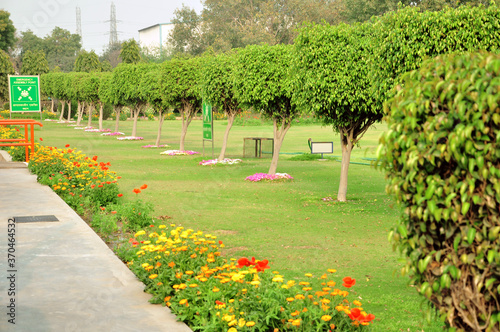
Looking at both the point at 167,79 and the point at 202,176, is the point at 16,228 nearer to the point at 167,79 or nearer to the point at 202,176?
the point at 202,176

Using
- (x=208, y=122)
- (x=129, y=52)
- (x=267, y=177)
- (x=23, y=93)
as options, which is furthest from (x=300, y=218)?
(x=129, y=52)

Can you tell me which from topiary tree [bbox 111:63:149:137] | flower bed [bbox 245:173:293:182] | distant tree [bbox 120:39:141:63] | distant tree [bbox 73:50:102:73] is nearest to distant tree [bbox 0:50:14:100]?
distant tree [bbox 73:50:102:73]

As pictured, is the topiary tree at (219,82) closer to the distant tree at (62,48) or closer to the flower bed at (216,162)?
the flower bed at (216,162)

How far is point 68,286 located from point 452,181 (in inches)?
162

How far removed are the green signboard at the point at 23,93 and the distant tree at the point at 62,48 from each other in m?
91.0

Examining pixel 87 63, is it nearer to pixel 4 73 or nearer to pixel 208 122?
pixel 4 73

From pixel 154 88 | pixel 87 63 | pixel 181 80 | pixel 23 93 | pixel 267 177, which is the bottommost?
pixel 267 177

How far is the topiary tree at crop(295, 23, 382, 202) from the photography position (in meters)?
12.4

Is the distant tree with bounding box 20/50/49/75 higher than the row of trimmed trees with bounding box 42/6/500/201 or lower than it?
higher

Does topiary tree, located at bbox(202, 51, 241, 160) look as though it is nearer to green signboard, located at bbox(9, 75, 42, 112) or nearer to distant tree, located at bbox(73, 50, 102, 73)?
green signboard, located at bbox(9, 75, 42, 112)

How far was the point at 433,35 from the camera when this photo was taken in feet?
33.4

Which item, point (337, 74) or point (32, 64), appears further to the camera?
point (32, 64)

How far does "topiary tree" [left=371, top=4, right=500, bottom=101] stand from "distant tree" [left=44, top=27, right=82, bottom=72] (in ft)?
357

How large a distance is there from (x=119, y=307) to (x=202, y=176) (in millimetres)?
13788
